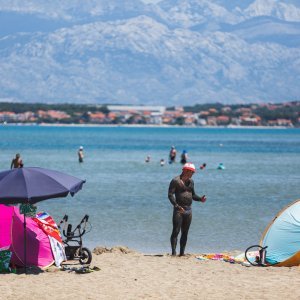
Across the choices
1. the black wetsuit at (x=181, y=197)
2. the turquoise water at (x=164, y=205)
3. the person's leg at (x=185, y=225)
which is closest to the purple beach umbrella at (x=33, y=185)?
the black wetsuit at (x=181, y=197)

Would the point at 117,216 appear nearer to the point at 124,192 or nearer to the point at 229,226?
the point at 229,226

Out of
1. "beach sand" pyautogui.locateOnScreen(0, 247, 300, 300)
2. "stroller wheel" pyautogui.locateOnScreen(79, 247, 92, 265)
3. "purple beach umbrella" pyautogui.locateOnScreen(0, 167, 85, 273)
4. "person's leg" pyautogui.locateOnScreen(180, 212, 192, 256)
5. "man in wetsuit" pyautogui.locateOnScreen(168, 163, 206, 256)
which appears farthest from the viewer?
"person's leg" pyautogui.locateOnScreen(180, 212, 192, 256)

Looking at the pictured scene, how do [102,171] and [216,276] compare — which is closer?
[216,276]

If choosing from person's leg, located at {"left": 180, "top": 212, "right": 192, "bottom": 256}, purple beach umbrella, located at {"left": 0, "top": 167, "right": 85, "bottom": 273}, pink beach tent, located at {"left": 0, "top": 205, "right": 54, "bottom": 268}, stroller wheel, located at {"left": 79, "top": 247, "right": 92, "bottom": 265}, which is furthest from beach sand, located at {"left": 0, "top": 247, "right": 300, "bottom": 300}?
purple beach umbrella, located at {"left": 0, "top": 167, "right": 85, "bottom": 273}

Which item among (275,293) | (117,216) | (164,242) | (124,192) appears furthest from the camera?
(124,192)

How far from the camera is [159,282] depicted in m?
15.5

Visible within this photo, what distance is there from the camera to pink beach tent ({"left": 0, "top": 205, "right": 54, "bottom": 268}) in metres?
16.7

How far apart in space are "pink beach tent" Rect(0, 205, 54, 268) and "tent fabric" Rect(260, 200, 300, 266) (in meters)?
3.98

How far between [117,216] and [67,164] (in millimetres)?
37556

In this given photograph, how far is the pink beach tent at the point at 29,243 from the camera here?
54.7 feet

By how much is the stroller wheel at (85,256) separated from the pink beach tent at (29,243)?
2.18ft

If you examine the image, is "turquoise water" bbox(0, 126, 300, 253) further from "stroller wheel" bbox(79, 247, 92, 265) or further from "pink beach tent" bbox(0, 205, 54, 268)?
"pink beach tent" bbox(0, 205, 54, 268)

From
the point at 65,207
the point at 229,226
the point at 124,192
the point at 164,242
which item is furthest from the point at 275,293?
the point at 124,192

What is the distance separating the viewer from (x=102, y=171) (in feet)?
195
